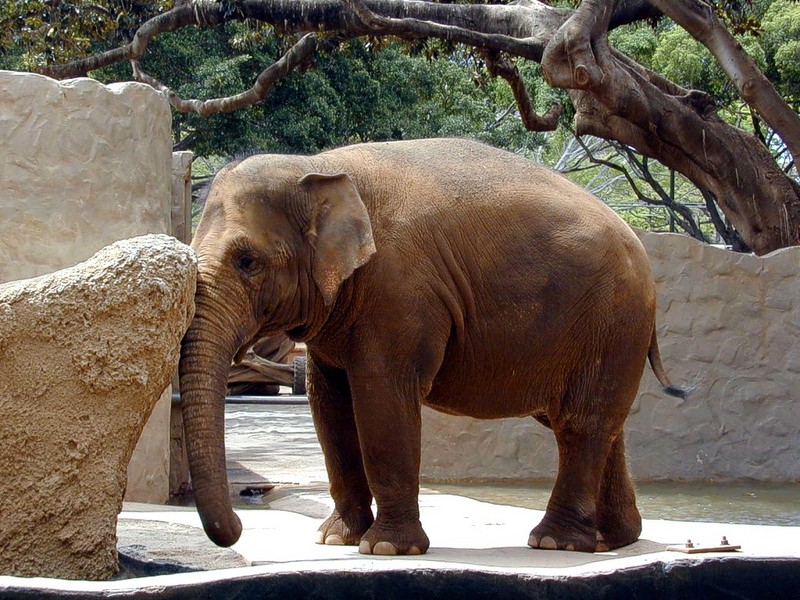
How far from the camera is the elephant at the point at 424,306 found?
16.9 feet

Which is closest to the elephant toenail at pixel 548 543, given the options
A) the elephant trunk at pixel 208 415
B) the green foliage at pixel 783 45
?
the elephant trunk at pixel 208 415

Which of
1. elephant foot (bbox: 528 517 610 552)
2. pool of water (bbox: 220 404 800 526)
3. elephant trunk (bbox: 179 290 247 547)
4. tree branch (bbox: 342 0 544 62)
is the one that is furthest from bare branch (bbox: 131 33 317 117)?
elephant trunk (bbox: 179 290 247 547)

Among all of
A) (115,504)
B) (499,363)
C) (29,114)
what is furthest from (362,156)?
(29,114)

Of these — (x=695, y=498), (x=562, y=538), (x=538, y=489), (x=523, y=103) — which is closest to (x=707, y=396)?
(x=695, y=498)

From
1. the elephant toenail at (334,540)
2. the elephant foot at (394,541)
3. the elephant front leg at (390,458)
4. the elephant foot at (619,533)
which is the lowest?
the elephant toenail at (334,540)

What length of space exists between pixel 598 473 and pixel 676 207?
62.3ft

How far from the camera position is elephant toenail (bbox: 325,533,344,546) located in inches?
224

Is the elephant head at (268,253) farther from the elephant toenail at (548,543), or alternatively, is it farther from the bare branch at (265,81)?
the bare branch at (265,81)

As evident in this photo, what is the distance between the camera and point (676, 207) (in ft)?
78.5

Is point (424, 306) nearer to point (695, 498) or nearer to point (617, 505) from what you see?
point (617, 505)

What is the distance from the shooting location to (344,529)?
18.8ft

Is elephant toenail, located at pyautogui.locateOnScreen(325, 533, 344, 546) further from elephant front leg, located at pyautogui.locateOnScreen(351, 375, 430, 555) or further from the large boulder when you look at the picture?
the large boulder

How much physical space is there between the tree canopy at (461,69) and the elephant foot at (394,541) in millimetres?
6175

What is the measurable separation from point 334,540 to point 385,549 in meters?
0.61
